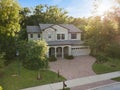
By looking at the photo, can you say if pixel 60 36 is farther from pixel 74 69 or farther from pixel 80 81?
pixel 80 81

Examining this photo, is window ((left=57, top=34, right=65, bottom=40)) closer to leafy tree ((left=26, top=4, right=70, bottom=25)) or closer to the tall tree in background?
the tall tree in background

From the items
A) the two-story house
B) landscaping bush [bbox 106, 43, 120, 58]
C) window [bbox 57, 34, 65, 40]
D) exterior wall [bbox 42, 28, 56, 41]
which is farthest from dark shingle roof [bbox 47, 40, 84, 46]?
landscaping bush [bbox 106, 43, 120, 58]

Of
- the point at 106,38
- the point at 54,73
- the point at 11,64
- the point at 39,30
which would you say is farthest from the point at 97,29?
the point at 11,64

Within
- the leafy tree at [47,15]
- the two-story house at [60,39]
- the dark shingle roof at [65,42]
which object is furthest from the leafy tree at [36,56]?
the leafy tree at [47,15]

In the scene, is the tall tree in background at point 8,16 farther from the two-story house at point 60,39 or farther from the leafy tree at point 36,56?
the two-story house at point 60,39

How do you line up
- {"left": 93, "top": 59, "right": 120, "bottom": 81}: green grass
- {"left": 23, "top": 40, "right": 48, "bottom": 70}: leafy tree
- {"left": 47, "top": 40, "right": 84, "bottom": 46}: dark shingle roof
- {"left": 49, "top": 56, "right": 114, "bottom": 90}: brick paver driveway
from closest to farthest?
{"left": 49, "top": 56, "right": 114, "bottom": 90}: brick paver driveway → {"left": 23, "top": 40, "right": 48, "bottom": 70}: leafy tree → {"left": 93, "top": 59, "right": 120, "bottom": 81}: green grass → {"left": 47, "top": 40, "right": 84, "bottom": 46}: dark shingle roof

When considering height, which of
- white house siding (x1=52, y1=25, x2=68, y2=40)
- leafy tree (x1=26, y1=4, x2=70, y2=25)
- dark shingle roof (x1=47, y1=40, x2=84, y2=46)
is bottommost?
dark shingle roof (x1=47, y1=40, x2=84, y2=46)
